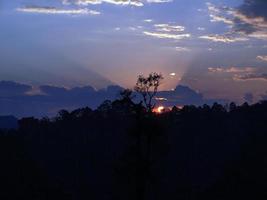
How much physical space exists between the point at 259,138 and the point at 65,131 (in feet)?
121

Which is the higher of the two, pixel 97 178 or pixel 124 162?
pixel 124 162

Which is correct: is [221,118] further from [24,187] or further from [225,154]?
[24,187]

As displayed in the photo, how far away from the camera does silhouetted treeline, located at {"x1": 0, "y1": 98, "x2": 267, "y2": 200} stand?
73.9 metres

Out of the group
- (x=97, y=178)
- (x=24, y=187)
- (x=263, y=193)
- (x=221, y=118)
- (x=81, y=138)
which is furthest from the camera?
(x=221, y=118)

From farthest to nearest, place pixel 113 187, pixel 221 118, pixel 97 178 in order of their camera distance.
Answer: pixel 221 118
pixel 97 178
pixel 113 187

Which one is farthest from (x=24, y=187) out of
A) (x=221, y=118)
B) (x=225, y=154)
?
(x=221, y=118)

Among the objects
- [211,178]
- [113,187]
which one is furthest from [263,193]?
[113,187]

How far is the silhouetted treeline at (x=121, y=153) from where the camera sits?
73.9m

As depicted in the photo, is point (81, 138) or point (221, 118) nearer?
point (81, 138)

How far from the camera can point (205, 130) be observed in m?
99.6

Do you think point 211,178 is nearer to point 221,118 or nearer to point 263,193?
point 263,193

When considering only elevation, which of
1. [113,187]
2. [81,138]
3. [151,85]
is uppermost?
[151,85]

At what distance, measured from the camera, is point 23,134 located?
333 ft

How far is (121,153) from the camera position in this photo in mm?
85562
